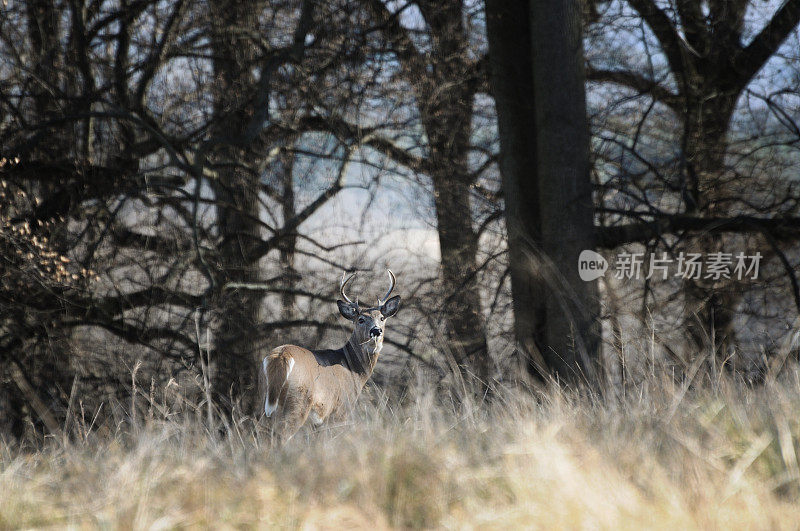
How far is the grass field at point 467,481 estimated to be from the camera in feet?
8.93

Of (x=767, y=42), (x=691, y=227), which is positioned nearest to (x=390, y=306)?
(x=691, y=227)

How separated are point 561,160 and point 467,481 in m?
5.47

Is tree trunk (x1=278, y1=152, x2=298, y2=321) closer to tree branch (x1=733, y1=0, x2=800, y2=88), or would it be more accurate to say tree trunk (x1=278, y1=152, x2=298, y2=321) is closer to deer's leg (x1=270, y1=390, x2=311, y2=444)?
deer's leg (x1=270, y1=390, x2=311, y2=444)

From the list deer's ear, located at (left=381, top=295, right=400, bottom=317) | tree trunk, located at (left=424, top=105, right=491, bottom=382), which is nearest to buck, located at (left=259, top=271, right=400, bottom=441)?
deer's ear, located at (left=381, top=295, right=400, bottom=317)

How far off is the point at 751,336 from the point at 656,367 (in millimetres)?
3627

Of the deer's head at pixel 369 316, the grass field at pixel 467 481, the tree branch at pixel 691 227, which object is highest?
the tree branch at pixel 691 227

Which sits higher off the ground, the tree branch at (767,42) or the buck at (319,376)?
the tree branch at (767,42)

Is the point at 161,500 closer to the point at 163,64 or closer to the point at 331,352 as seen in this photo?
the point at 331,352

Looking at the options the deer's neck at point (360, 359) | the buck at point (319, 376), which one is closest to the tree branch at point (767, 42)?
the buck at point (319, 376)

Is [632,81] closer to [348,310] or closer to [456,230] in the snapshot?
[456,230]

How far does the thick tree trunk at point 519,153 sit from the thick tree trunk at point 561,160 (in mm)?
287

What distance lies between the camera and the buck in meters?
5.53

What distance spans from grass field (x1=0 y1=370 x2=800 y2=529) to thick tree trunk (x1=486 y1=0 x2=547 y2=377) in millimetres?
4445

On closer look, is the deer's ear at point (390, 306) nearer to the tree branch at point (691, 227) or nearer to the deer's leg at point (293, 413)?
the deer's leg at point (293, 413)
